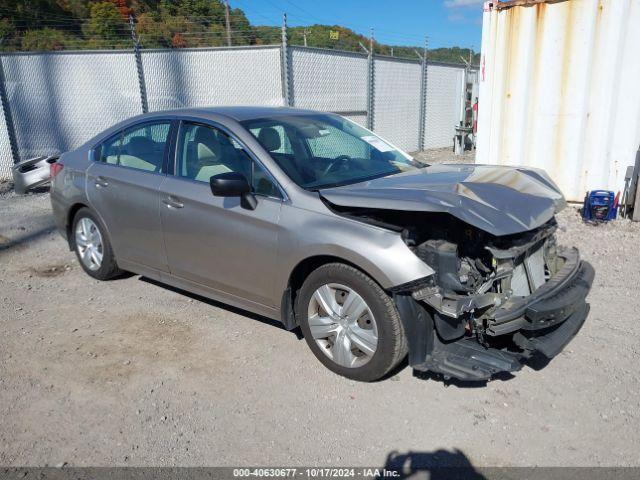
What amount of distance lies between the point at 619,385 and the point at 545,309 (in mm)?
791

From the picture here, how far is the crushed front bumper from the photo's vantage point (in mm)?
3092

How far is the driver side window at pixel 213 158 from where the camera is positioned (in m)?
3.79

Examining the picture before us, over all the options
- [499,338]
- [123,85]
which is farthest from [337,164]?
[123,85]

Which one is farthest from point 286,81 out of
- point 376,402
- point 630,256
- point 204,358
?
point 376,402

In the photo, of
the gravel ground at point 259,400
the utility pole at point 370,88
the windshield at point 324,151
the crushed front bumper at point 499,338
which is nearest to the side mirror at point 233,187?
the windshield at point 324,151

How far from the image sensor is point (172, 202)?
4180 mm

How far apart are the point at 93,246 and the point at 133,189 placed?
107 cm

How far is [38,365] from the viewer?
3.84 metres

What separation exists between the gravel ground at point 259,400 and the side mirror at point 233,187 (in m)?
1.09

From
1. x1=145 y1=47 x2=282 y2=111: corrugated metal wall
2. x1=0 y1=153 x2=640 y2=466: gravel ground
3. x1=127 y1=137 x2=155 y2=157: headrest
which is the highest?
x1=145 y1=47 x2=282 y2=111: corrugated metal wall

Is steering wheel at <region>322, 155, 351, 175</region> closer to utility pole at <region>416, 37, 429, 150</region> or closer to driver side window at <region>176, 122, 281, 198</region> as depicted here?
driver side window at <region>176, 122, 281, 198</region>

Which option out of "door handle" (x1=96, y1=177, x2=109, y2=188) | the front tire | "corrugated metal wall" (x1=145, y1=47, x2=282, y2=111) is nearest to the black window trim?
the front tire

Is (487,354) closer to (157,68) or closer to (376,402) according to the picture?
(376,402)

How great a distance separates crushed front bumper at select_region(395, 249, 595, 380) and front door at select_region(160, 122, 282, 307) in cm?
105
